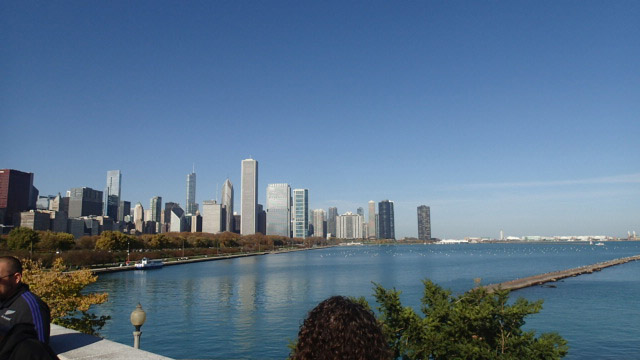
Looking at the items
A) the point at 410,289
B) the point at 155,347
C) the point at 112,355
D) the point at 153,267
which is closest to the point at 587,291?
the point at 410,289

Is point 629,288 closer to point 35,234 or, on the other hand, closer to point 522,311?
point 522,311

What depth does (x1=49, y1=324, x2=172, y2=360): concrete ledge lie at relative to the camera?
6812mm

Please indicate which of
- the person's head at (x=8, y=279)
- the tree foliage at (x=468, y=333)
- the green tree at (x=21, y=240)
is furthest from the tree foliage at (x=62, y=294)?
the green tree at (x=21, y=240)

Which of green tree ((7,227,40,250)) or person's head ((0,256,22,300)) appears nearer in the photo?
person's head ((0,256,22,300))

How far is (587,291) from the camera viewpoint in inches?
2158

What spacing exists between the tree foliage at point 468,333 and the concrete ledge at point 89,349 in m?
4.77

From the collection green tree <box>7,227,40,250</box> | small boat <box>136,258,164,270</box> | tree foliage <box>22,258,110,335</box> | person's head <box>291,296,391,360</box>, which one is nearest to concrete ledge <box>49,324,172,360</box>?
person's head <box>291,296,391,360</box>

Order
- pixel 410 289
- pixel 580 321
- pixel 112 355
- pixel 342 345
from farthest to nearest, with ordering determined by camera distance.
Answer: pixel 410 289, pixel 580 321, pixel 112 355, pixel 342 345

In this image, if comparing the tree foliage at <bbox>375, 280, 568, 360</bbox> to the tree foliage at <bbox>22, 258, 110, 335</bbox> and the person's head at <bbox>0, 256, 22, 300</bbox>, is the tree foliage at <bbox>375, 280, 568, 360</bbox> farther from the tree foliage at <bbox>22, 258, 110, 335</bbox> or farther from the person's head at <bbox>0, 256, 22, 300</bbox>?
the tree foliage at <bbox>22, 258, 110, 335</bbox>

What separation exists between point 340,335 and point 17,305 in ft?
11.4

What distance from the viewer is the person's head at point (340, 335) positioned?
256cm

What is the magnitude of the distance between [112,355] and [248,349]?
19865 mm

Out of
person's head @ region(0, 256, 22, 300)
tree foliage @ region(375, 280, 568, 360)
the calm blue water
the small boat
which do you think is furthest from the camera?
the small boat

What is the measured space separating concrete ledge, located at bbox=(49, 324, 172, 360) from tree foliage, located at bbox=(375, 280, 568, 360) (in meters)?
4.77
